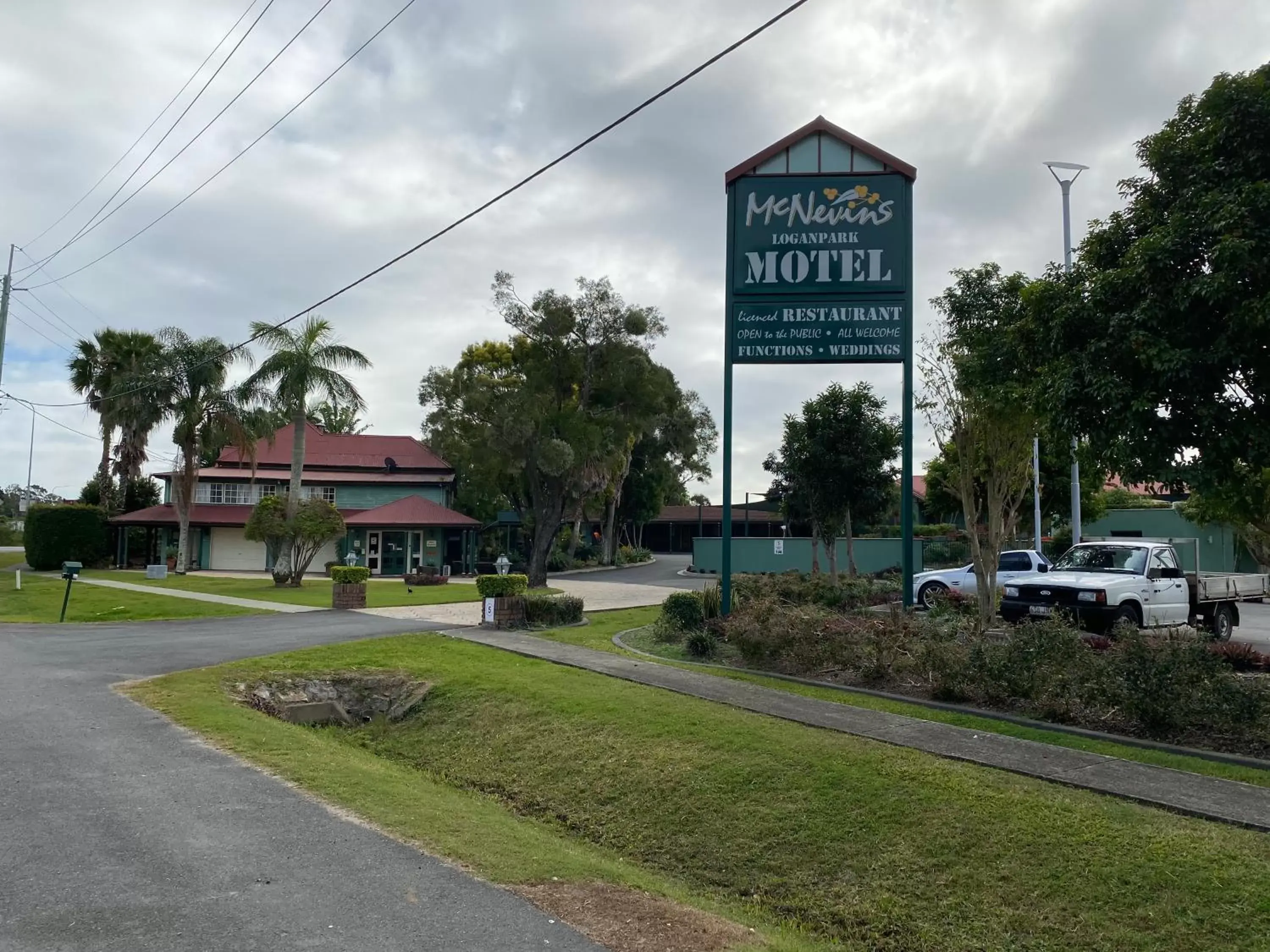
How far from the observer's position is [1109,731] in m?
9.02

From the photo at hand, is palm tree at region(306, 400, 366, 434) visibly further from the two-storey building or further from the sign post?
the sign post

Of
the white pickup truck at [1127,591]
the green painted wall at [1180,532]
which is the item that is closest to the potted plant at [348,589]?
the white pickup truck at [1127,591]

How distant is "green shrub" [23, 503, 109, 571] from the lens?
134 ft

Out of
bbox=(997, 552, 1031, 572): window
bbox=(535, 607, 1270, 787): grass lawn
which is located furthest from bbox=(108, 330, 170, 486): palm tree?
bbox=(997, 552, 1031, 572): window

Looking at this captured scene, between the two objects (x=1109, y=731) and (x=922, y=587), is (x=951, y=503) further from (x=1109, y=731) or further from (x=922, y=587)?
(x=1109, y=731)

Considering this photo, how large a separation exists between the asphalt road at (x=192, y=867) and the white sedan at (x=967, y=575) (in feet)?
57.1

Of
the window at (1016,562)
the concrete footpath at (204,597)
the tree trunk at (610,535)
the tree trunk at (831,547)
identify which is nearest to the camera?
the concrete footpath at (204,597)

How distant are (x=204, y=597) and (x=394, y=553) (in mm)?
16398

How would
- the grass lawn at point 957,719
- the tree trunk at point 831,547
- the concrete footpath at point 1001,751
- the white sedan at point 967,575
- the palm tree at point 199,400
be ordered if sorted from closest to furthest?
the concrete footpath at point 1001,751, the grass lawn at point 957,719, the white sedan at point 967,575, the tree trunk at point 831,547, the palm tree at point 199,400

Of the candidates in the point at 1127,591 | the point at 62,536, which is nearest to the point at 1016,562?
the point at 1127,591

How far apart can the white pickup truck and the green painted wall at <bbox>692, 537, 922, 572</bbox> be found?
1934 cm

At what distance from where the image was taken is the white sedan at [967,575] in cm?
2282

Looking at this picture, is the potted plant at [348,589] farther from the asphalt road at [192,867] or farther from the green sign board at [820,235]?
the asphalt road at [192,867]

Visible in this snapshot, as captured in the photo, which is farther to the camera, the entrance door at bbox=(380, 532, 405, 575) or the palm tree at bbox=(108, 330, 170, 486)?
the entrance door at bbox=(380, 532, 405, 575)
